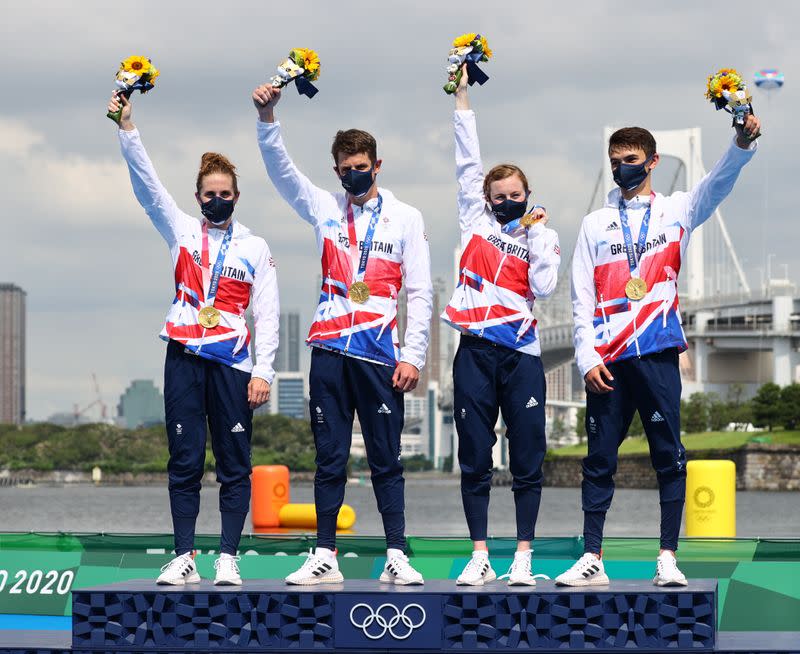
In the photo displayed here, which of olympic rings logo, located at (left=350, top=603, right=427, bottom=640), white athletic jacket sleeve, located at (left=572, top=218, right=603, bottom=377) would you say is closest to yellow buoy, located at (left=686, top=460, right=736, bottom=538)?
white athletic jacket sleeve, located at (left=572, top=218, right=603, bottom=377)

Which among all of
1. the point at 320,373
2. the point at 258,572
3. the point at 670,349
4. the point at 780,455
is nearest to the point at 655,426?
the point at 670,349

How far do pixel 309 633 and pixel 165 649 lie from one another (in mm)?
677

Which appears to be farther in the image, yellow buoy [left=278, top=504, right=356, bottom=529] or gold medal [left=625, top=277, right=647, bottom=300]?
yellow buoy [left=278, top=504, right=356, bottom=529]

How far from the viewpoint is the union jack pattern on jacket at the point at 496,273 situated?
7090mm

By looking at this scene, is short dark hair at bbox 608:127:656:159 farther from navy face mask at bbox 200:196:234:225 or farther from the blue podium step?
the blue podium step

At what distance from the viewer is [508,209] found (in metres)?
7.20

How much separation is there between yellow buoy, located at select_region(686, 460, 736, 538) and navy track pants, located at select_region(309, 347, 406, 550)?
5201 mm

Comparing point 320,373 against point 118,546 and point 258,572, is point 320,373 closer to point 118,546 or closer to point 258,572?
point 258,572

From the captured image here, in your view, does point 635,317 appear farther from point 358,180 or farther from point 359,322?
point 358,180

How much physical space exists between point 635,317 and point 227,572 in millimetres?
2356

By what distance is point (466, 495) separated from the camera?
714 cm

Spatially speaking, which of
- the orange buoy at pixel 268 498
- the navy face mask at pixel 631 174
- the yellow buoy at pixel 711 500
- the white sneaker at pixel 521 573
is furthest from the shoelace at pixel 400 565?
the orange buoy at pixel 268 498

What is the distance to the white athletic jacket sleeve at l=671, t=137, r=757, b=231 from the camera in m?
6.97

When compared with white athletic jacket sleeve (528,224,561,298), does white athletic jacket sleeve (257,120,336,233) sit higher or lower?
higher
